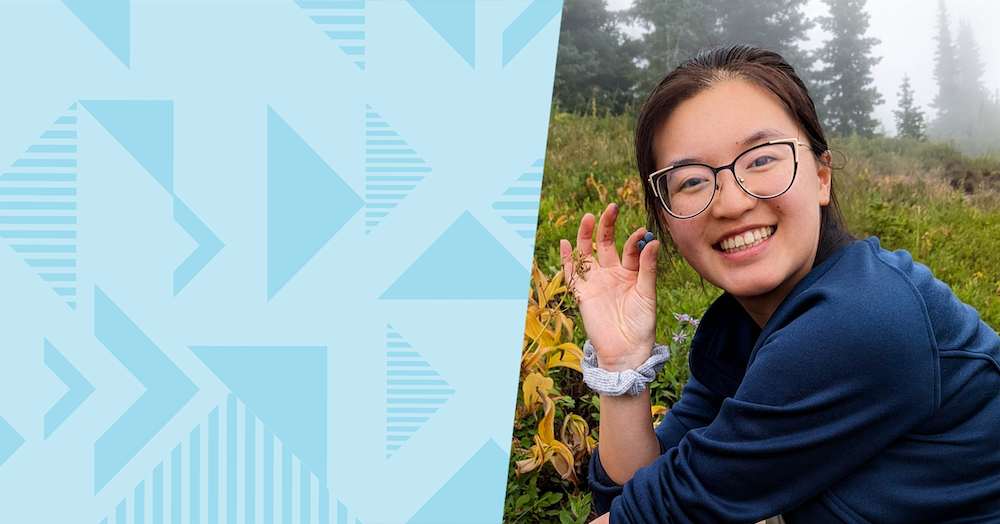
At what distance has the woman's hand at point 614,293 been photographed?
1683mm

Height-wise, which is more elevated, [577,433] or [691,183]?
[691,183]

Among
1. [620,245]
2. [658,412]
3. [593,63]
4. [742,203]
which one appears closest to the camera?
[742,203]

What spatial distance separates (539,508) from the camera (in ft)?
6.89

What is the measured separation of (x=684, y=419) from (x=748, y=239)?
1.96 ft

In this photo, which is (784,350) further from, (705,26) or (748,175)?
(705,26)

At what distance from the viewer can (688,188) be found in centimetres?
149

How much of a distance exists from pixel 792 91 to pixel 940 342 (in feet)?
1.86

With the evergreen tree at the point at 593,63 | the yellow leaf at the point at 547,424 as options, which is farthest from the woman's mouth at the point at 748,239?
the evergreen tree at the point at 593,63

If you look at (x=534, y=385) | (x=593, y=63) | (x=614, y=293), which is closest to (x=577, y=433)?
(x=534, y=385)

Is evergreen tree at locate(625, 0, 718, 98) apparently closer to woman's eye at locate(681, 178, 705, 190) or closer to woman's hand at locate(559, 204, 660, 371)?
woman's hand at locate(559, 204, 660, 371)

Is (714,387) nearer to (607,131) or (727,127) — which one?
(727,127)

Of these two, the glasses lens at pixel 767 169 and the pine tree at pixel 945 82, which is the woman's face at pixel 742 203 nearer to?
the glasses lens at pixel 767 169

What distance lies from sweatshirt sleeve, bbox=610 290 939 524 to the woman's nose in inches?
8.4

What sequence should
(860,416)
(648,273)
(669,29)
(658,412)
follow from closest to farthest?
(860,416) < (648,273) < (658,412) < (669,29)
